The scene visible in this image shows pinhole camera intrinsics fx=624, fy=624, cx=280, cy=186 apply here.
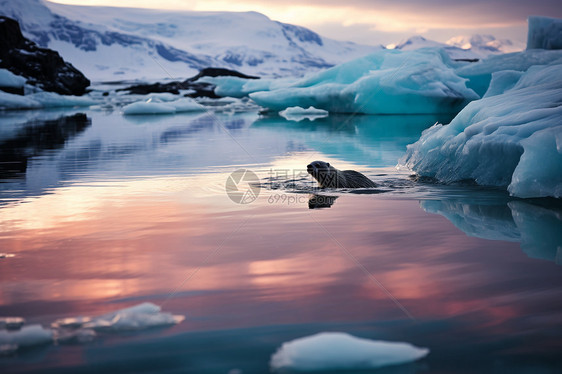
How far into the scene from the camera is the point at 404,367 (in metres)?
2.85

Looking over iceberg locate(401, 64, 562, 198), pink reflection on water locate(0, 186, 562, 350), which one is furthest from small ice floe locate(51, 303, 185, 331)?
iceberg locate(401, 64, 562, 198)

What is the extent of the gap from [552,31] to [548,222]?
1725 cm

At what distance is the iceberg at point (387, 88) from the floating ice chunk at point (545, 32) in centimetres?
414

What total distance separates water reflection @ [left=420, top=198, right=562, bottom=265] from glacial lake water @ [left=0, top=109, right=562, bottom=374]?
0.02 metres

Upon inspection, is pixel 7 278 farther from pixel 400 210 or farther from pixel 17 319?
pixel 400 210

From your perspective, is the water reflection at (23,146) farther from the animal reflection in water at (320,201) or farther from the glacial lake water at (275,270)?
the animal reflection in water at (320,201)

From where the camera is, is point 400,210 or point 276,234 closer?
point 276,234

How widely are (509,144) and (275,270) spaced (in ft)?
15.1

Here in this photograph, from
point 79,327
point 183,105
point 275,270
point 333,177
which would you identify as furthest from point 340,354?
point 183,105

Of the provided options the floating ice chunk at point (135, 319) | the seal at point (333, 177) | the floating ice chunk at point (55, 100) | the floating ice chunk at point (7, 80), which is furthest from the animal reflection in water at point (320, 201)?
the floating ice chunk at point (55, 100)

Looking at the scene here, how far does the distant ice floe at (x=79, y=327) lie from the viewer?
3189 mm

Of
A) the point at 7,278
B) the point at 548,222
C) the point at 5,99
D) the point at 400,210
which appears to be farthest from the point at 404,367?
the point at 5,99

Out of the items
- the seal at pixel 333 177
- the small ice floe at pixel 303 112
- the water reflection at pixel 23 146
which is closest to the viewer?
the seal at pixel 333 177

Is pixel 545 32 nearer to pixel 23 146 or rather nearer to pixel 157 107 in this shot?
pixel 23 146
